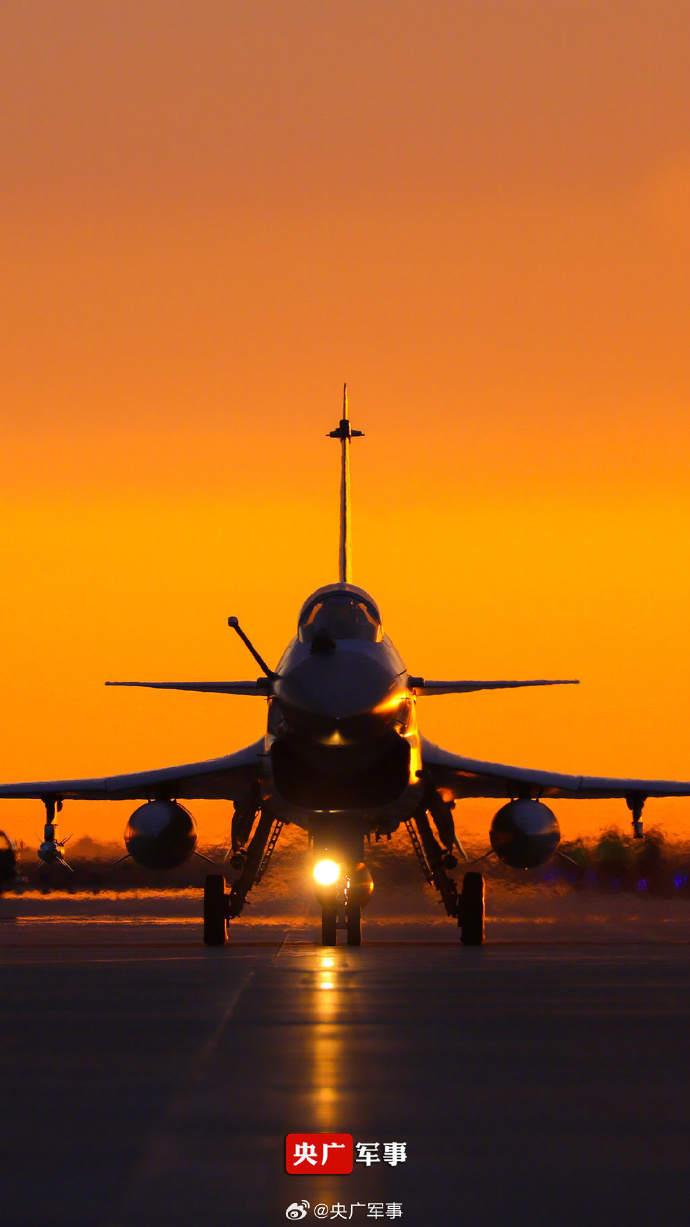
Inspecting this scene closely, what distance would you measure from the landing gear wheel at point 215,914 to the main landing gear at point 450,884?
2.95 metres

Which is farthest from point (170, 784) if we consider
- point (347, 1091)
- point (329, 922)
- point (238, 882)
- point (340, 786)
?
point (347, 1091)

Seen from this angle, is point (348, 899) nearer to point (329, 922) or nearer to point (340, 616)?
point (329, 922)

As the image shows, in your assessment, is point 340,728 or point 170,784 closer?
point 340,728

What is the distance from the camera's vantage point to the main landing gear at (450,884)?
31.8m

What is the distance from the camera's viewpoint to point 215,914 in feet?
105

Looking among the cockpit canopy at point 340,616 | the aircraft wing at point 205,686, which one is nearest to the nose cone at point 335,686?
the cockpit canopy at point 340,616

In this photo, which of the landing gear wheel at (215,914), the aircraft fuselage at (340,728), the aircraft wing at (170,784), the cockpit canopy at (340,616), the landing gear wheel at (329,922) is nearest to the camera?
the aircraft fuselage at (340,728)

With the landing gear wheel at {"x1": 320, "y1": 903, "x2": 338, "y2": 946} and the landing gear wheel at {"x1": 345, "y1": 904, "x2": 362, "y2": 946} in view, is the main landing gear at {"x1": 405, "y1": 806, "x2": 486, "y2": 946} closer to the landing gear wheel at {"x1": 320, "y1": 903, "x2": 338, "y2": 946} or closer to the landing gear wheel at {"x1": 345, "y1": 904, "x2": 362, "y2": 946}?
the landing gear wheel at {"x1": 345, "y1": 904, "x2": 362, "y2": 946}

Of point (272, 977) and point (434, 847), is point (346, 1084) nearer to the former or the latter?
point (272, 977)

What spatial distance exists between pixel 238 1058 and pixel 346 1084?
168 centimetres

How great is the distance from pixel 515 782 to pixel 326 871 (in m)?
5.38

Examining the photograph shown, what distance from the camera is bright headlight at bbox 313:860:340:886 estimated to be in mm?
30203

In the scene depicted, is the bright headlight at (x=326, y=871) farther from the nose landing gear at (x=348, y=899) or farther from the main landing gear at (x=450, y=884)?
the main landing gear at (x=450, y=884)

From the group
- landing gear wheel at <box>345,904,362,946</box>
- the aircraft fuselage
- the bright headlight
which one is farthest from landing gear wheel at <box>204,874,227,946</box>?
the aircraft fuselage
